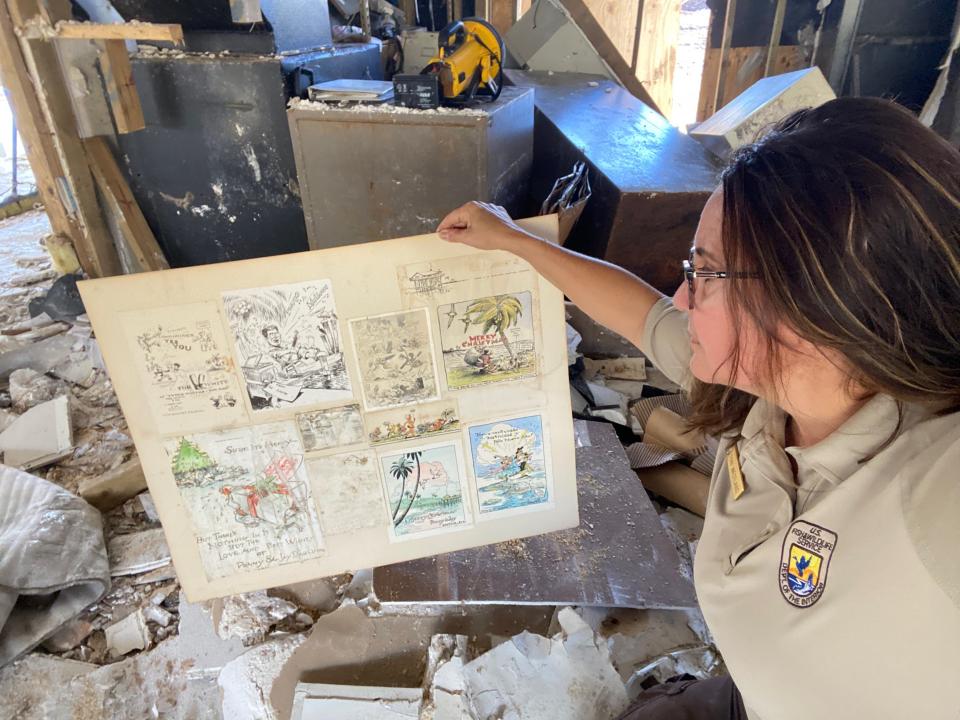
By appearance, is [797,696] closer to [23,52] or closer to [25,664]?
[25,664]

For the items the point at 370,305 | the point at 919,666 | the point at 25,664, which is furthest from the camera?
the point at 25,664

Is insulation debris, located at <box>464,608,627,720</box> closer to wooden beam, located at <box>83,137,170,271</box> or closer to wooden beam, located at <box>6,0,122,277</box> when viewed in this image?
wooden beam, located at <box>83,137,170,271</box>

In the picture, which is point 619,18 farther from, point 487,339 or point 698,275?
point 698,275

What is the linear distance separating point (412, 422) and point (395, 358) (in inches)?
5.4

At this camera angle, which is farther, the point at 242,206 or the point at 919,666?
the point at 242,206

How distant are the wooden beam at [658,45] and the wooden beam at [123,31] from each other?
10.8 feet

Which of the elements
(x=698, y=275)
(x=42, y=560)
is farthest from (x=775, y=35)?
(x=42, y=560)

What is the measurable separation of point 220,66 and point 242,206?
0.57 meters

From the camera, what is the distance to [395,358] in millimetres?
1137

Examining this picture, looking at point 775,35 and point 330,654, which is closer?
point 330,654

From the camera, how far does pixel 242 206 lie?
2670 millimetres

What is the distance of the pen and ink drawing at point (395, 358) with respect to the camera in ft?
3.64

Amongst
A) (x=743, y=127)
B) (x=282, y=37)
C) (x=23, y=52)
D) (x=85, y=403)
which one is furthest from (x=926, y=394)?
(x=23, y=52)

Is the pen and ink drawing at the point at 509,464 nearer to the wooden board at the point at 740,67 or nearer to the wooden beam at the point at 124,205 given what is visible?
the wooden beam at the point at 124,205
